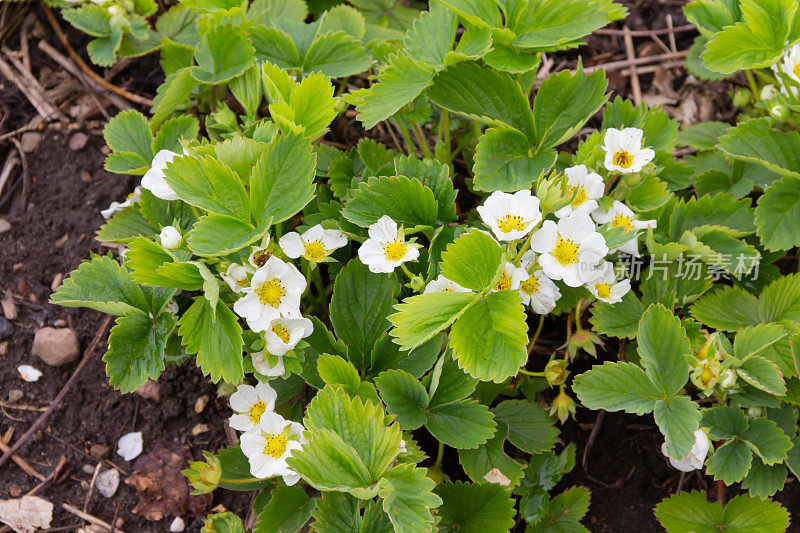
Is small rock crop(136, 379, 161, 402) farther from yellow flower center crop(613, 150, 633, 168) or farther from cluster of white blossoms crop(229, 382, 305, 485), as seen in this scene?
yellow flower center crop(613, 150, 633, 168)

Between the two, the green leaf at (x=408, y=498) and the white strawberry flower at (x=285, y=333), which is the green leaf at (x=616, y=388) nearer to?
the green leaf at (x=408, y=498)

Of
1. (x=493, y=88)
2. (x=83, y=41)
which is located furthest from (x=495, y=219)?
(x=83, y=41)

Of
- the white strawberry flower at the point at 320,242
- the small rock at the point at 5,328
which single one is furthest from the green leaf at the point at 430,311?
the small rock at the point at 5,328

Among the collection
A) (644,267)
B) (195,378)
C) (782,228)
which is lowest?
(195,378)

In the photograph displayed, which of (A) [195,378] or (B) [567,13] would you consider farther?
(A) [195,378]

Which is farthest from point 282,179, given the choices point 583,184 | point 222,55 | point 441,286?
point 583,184

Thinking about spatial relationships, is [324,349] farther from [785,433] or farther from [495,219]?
[785,433]
